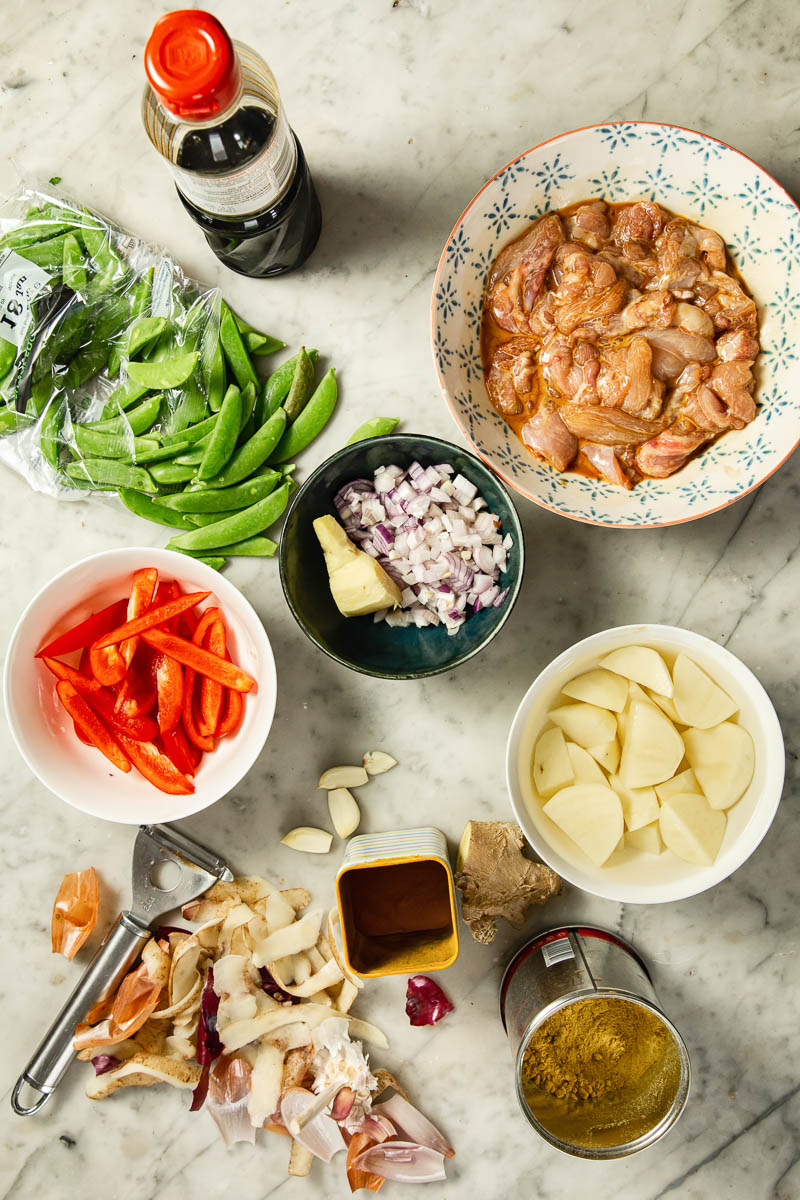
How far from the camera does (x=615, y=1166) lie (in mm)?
1842

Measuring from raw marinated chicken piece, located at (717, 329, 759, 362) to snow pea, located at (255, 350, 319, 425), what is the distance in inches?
32.2

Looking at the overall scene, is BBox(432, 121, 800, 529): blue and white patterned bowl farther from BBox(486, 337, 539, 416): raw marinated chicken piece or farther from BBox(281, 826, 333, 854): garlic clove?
BBox(281, 826, 333, 854): garlic clove

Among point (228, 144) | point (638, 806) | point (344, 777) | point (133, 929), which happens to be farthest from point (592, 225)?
point (133, 929)

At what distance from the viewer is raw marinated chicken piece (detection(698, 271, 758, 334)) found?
1524mm

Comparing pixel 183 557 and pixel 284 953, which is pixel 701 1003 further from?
pixel 183 557

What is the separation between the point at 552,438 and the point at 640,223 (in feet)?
1.41

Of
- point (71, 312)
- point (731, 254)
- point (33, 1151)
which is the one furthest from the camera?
point (33, 1151)

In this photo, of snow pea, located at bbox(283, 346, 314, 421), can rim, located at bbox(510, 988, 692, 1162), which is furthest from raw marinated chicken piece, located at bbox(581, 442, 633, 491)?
can rim, located at bbox(510, 988, 692, 1162)

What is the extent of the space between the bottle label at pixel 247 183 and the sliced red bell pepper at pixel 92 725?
90 centimetres

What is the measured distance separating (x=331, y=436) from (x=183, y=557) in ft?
1.44

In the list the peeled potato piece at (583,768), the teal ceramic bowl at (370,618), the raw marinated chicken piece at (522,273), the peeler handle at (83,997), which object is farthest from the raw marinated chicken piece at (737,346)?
the peeler handle at (83,997)

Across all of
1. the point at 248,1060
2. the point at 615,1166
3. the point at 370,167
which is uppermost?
the point at 370,167

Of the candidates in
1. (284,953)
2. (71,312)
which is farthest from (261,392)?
(284,953)

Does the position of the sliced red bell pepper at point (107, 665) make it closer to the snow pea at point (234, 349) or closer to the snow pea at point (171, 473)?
the snow pea at point (171, 473)
